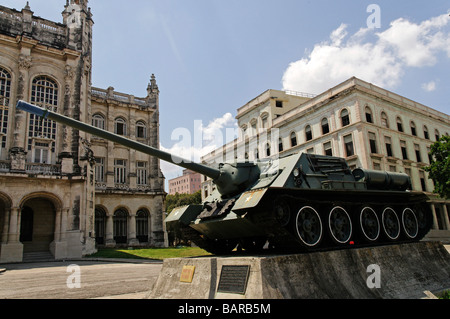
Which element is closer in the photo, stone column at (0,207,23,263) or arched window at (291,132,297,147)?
stone column at (0,207,23,263)

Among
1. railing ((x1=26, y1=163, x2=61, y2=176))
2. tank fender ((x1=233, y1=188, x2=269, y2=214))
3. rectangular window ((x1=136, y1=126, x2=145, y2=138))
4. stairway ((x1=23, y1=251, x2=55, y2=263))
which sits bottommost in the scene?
stairway ((x1=23, y1=251, x2=55, y2=263))

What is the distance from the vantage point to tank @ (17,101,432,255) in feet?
22.6

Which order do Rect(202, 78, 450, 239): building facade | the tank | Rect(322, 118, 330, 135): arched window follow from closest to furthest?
the tank → Rect(202, 78, 450, 239): building facade → Rect(322, 118, 330, 135): arched window

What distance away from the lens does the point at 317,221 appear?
7.47m

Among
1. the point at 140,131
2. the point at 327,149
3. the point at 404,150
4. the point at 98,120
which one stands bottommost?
the point at 404,150

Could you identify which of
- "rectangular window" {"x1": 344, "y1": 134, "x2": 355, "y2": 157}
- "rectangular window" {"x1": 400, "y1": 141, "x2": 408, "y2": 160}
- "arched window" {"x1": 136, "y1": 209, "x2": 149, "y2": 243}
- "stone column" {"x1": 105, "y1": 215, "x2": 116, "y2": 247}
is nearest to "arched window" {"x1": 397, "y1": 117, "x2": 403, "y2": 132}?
"rectangular window" {"x1": 400, "y1": 141, "x2": 408, "y2": 160}

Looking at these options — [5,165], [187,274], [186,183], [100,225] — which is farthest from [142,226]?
[186,183]

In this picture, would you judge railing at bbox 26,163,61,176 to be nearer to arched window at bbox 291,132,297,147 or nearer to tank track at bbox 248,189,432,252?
tank track at bbox 248,189,432,252

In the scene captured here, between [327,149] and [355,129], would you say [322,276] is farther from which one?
[327,149]

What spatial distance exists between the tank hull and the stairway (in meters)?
16.2

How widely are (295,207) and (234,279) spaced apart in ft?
7.26

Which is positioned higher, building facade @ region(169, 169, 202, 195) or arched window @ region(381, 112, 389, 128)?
building facade @ region(169, 169, 202, 195)

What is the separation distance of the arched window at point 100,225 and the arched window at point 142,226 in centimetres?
308
